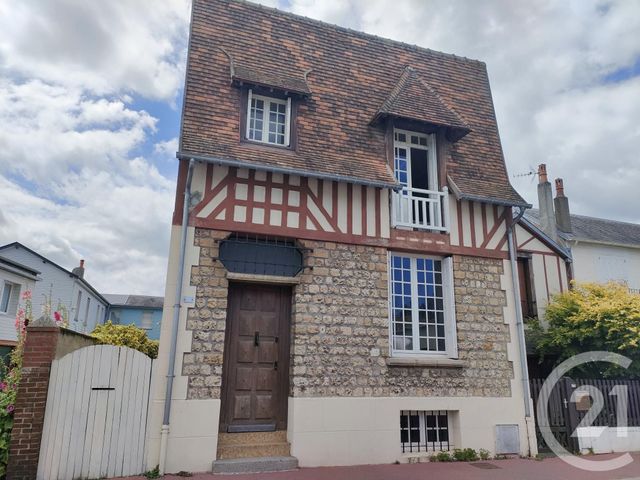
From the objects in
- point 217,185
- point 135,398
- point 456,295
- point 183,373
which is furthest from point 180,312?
point 456,295

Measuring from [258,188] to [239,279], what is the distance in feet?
4.97

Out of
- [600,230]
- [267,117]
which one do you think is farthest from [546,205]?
[267,117]

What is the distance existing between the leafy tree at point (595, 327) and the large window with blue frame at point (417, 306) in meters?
3.61

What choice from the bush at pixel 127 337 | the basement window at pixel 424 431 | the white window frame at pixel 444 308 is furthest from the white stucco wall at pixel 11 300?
the basement window at pixel 424 431

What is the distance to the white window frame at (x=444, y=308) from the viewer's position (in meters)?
7.49

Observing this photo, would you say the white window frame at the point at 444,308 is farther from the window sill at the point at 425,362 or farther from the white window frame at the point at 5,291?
the white window frame at the point at 5,291

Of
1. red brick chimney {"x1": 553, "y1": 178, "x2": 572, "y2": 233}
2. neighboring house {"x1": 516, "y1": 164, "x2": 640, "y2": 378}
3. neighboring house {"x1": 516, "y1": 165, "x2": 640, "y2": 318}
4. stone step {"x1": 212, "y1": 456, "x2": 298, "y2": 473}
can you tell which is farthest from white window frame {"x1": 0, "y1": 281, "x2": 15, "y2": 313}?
red brick chimney {"x1": 553, "y1": 178, "x2": 572, "y2": 233}

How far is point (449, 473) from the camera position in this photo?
6238 mm

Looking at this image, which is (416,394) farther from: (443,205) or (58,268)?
(58,268)

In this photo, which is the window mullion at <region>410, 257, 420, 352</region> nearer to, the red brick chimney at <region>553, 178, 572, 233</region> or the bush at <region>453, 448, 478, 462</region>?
the bush at <region>453, 448, 478, 462</region>

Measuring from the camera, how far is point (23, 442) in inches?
208

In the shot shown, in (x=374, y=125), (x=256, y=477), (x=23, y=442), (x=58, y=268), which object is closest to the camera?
(x=23, y=442)

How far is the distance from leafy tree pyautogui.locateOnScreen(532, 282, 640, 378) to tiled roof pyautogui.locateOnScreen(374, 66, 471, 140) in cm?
471

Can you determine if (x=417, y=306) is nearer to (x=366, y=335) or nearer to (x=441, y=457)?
(x=366, y=335)
